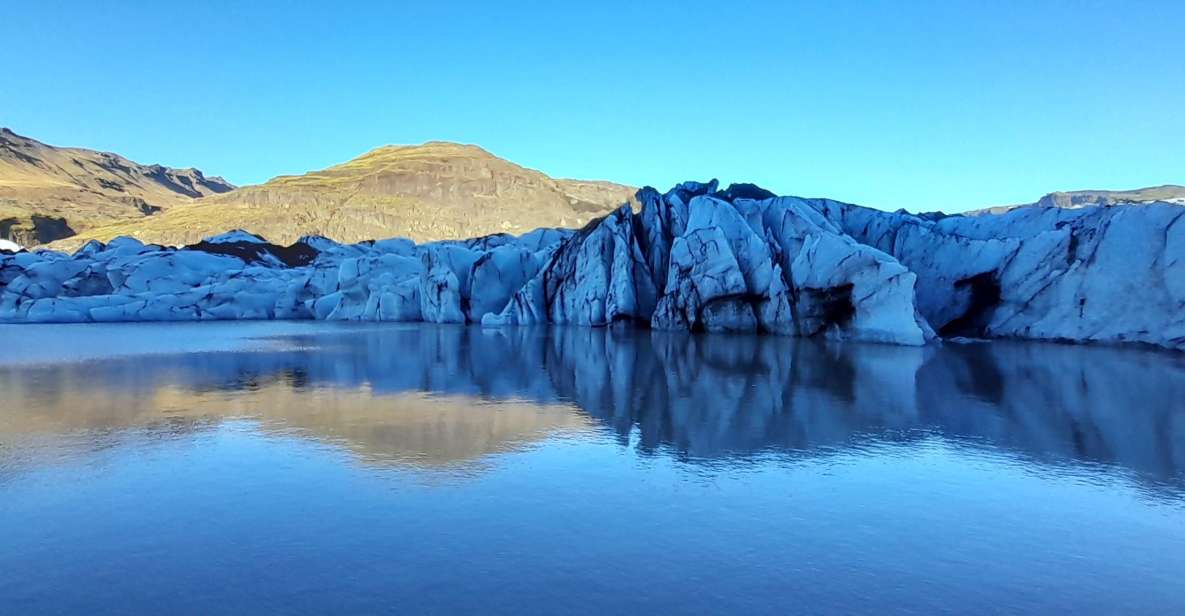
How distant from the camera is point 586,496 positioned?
546 centimetres

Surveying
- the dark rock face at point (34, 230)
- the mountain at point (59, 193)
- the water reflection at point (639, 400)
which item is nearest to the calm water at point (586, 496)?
the water reflection at point (639, 400)

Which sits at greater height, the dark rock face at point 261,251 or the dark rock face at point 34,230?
the dark rock face at point 34,230

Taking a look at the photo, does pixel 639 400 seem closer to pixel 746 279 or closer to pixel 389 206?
pixel 746 279

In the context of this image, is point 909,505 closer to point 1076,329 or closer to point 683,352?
point 683,352

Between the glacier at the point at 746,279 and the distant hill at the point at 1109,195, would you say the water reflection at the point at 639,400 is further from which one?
the distant hill at the point at 1109,195

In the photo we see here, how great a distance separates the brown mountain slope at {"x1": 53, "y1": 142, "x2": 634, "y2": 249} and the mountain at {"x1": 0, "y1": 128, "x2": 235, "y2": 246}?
20.1 metres

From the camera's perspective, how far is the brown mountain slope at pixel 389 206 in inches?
3406

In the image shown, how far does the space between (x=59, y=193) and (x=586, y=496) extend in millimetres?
158720

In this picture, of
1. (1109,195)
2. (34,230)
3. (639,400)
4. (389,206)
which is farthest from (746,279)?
(34,230)

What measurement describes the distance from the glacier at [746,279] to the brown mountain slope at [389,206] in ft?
157

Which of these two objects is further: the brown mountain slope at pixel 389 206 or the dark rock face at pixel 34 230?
the dark rock face at pixel 34 230

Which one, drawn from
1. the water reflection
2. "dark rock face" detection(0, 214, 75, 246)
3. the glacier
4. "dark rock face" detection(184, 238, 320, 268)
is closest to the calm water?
the water reflection

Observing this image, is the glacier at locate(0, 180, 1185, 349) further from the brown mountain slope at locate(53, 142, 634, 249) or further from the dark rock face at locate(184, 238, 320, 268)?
the brown mountain slope at locate(53, 142, 634, 249)

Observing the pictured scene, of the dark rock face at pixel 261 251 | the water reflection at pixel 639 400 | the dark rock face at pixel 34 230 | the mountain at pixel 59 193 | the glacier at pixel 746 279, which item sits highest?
the mountain at pixel 59 193
